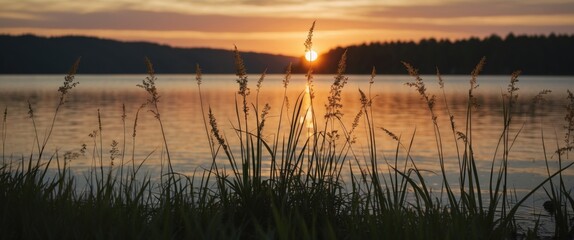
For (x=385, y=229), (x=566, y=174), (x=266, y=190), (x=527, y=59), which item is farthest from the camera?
(x=527, y=59)

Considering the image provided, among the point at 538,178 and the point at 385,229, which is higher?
the point at 385,229

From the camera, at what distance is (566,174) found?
14.4 metres

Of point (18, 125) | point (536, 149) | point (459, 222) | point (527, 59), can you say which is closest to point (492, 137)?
point (536, 149)

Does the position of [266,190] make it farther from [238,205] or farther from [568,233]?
[568,233]

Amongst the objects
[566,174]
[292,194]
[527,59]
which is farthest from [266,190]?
[527,59]

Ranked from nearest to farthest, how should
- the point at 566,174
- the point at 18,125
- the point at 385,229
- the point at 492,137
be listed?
1. the point at 385,229
2. the point at 566,174
3. the point at 492,137
4. the point at 18,125

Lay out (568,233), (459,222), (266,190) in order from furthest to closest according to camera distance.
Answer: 1. (568,233)
2. (266,190)
3. (459,222)

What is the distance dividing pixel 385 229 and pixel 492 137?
69.3ft

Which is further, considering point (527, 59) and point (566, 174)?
point (527, 59)

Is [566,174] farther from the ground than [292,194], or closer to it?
closer to it

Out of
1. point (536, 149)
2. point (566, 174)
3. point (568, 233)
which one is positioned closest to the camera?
point (568, 233)

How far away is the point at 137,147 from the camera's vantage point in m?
21.2

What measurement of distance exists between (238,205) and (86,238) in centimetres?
188

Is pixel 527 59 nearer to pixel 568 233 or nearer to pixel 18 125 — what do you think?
pixel 18 125
